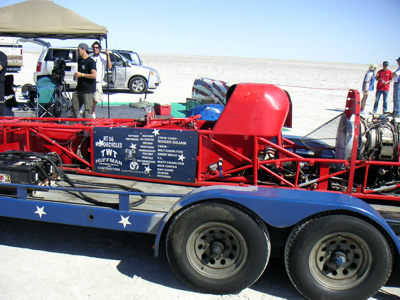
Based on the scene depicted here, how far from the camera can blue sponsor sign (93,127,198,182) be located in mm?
4199

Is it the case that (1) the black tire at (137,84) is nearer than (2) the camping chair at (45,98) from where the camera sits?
No

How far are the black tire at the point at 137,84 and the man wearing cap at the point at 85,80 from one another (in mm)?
8161

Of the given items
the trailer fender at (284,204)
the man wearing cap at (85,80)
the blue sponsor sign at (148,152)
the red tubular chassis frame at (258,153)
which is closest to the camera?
the trailer fender at (284,204)

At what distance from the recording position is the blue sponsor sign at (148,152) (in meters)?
4.20

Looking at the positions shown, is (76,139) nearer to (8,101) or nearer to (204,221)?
(204,221)

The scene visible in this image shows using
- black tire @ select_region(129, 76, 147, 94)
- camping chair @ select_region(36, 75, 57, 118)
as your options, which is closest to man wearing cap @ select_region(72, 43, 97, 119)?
camping chair @ select_region(36, 75, 57, 118)

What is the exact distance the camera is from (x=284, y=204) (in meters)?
3.17

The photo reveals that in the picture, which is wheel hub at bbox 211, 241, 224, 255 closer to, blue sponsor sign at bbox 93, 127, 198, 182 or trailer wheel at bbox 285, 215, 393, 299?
trailer wheel at bbox 285, 215, 393, 299

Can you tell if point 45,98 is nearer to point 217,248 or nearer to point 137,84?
point 137,84

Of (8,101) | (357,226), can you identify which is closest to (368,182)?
(357,226)

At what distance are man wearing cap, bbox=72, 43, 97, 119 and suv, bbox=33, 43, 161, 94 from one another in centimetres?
707

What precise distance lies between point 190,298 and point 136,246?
115 cm

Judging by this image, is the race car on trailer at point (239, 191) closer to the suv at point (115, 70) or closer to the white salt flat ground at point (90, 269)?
the white salt flat ground at point (90, 269)

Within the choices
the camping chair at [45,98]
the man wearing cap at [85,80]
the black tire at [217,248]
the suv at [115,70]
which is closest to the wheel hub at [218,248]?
the black tire at [217,248]
